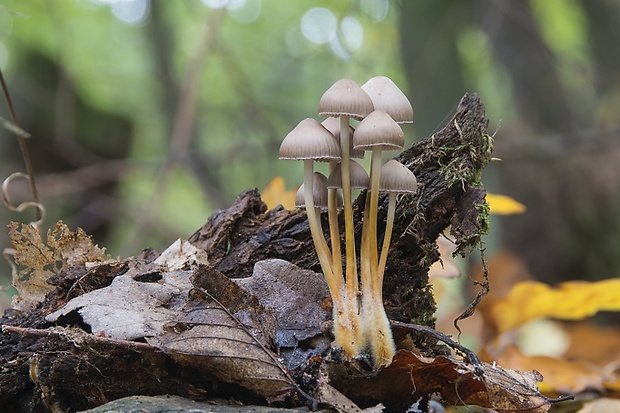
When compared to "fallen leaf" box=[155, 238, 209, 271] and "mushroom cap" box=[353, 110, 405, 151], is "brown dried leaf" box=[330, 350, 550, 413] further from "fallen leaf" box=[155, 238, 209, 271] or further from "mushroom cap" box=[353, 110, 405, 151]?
"fallen leaf" box=[155, 238, 209, 271]

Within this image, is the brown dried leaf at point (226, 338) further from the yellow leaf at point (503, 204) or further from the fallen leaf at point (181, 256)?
the yellow leaf at point (503, 204)

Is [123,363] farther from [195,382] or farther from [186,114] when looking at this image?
[186,114]

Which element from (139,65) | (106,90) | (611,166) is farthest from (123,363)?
(139,65)

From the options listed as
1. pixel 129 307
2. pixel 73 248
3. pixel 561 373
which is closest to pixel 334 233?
pixel 129 307

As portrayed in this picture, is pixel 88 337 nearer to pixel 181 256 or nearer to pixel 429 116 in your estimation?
pixel 181 256

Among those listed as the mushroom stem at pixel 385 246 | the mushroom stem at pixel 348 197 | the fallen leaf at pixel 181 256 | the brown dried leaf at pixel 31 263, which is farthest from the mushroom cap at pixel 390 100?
the brown dried leaf at pixel 31 263

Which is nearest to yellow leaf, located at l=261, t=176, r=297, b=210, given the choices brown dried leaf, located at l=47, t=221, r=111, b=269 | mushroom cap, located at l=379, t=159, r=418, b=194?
brown dried leaf, located at l=47, t=221, r=111, b=269
